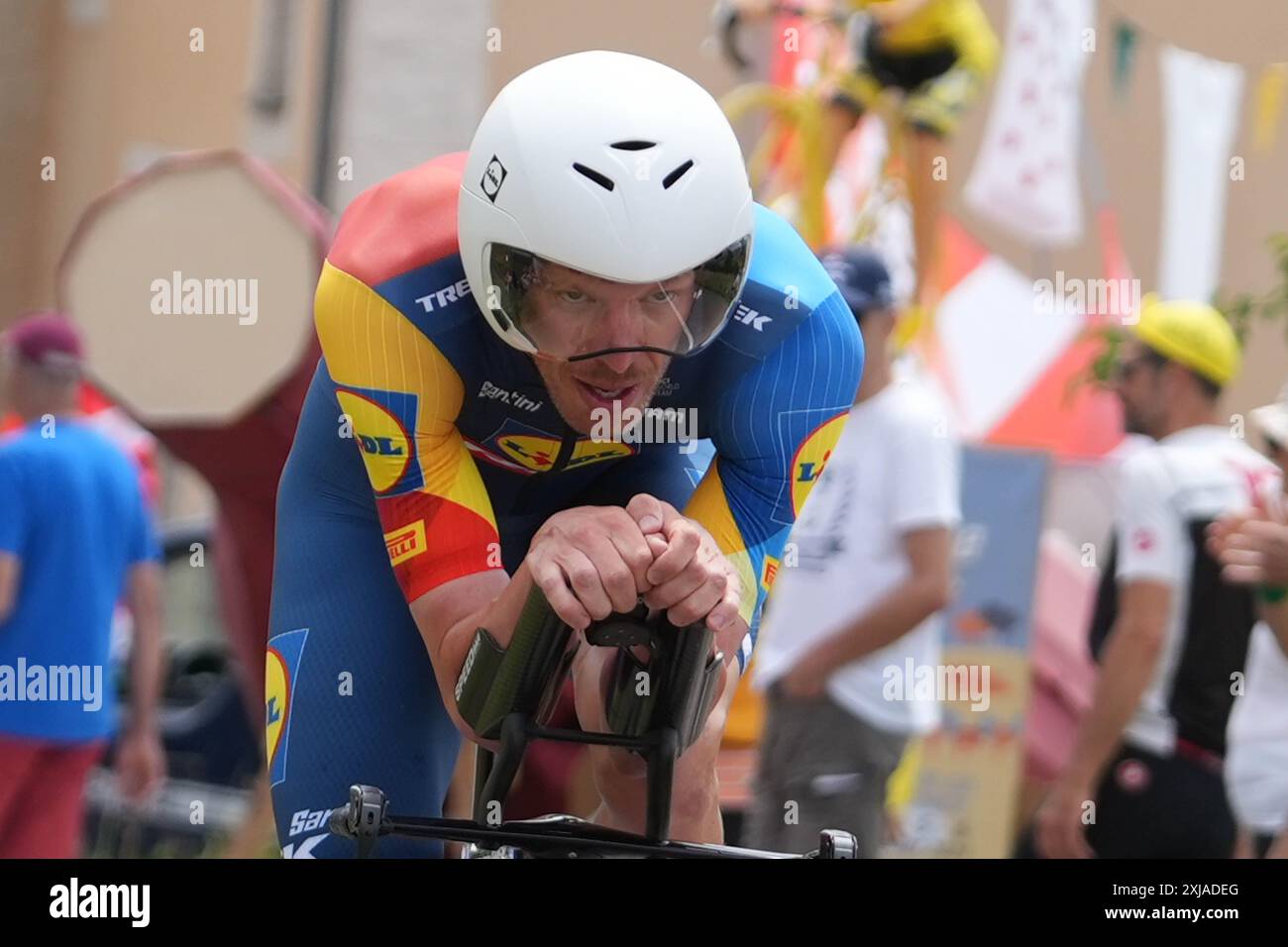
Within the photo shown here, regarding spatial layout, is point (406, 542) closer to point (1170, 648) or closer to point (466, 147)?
point (1170, 648)

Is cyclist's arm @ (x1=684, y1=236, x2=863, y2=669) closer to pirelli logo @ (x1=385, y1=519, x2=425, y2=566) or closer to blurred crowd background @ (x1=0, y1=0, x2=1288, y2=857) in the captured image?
pirelli logo @ (x1=385, y1=519, x2=425, y2=566)

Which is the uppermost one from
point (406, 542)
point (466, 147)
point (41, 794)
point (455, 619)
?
point (466, 147)

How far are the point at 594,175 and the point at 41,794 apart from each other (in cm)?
380

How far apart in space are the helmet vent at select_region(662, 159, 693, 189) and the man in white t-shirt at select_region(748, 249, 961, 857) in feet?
8.96

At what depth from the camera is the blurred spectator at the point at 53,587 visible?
5.97 meters

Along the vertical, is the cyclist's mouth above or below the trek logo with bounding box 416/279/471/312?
below

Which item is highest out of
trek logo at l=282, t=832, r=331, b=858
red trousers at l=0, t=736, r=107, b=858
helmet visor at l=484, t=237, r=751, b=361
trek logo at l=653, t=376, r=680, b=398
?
helmet visor at l=484, t=237, r=751, b=361

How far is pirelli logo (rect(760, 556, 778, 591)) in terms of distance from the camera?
3324 millimetres

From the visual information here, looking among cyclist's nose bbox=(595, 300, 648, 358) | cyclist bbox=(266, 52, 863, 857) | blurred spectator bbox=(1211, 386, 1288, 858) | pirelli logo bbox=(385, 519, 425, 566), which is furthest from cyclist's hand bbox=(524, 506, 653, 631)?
blurred spectator bbox=(1211, 386, 1288, 858)

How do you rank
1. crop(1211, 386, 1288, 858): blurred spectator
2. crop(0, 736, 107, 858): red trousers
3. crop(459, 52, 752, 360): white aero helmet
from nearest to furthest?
crop(459, 52, 752, 360): white aero helmet → crop(1211, 386, 1288, 858): blurred spectator → crop(0, 736, 107, 858): red trousers

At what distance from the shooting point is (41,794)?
602cm

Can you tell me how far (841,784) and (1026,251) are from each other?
11.0 feet
